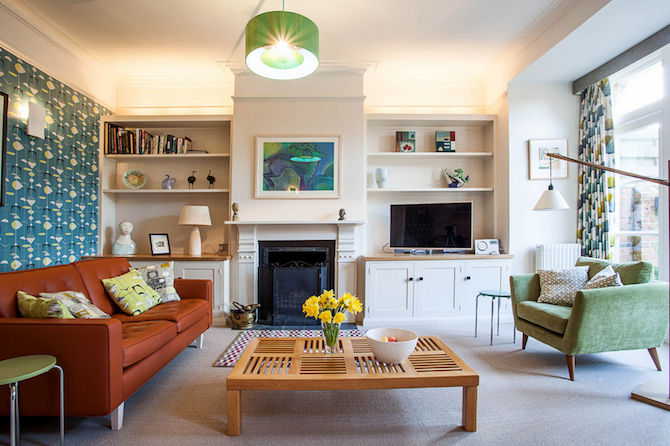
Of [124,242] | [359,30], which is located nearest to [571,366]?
[359,30]

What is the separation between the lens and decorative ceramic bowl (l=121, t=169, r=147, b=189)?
14.1 feet

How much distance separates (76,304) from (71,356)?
492 mm

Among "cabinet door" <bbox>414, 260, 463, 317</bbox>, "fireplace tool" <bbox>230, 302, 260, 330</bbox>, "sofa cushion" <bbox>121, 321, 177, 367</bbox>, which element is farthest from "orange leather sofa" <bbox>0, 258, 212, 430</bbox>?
"cabinet door" <bbox>414, 260, 463, 317</bbox>

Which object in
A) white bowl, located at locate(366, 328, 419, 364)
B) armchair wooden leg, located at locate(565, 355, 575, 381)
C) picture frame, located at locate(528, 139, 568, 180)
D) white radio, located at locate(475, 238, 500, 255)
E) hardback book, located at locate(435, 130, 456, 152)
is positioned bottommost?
armchair wooden leg, located at locate(565, 355, 575, 381)

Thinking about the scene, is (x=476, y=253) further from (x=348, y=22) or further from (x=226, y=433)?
A: (x=226, y=433)

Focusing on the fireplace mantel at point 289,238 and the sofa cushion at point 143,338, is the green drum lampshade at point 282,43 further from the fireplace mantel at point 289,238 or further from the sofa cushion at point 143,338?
the fireplace mantel at point 289,238

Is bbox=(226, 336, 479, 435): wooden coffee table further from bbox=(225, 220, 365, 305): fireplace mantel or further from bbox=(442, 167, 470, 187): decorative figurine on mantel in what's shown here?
bbox=(442, 167, 470, 187): decorative figurine on mantel

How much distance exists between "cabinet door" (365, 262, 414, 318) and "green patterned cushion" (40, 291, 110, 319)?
8.19 feet

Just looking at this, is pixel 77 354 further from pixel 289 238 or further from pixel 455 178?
pixel 455 178

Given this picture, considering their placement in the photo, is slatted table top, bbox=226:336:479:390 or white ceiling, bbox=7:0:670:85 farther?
white ceiling, bbox=7:0:670:85

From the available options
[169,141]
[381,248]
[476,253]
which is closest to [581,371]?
[476,253]

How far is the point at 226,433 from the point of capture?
1852 mm

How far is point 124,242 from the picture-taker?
13.6 feet

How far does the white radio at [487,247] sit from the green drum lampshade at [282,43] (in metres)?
2.81
